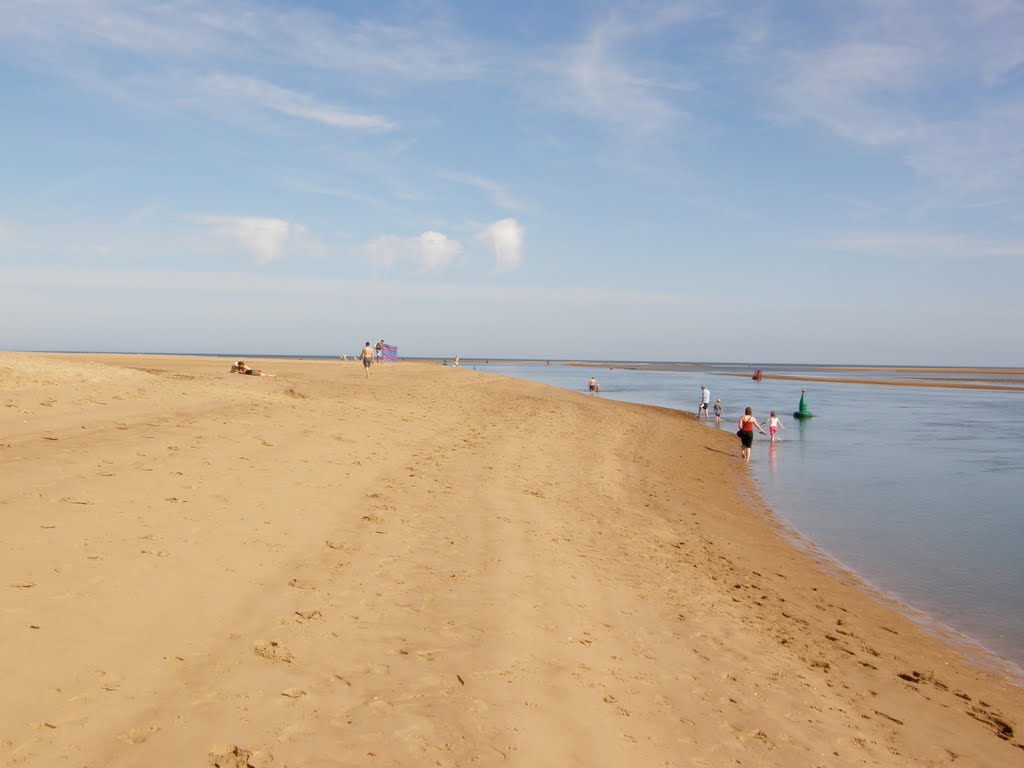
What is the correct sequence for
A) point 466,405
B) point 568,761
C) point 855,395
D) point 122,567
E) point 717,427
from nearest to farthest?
point 568,761 < point 122,567 < point 466,405 < point 717,427 < point 855,395

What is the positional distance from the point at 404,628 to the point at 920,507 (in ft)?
46.5

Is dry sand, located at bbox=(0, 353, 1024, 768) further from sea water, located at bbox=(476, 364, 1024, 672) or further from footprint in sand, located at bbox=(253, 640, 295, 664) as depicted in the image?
sea water, located at bbox=(476, 364, 1024, 672)

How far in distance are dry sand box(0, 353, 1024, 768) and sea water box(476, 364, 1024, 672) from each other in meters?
0.98

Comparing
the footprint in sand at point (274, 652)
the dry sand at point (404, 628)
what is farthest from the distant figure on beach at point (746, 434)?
the footprint in sand at point (274, 652)

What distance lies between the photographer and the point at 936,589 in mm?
10148

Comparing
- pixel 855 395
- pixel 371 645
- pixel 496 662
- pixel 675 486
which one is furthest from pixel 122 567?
pixel 855 395

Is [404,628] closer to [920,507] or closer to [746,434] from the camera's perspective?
[920,507]

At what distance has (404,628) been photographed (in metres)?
5.98

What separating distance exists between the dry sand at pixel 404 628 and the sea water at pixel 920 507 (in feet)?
3.22

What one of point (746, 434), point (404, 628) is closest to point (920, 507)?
point (746, 434)

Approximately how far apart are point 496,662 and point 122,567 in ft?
11.6

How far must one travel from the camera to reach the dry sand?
14.1ft

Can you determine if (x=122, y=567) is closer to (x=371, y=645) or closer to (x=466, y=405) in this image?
(x=371, y=645)

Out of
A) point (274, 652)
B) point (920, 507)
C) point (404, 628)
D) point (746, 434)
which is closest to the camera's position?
point (274, 652)
